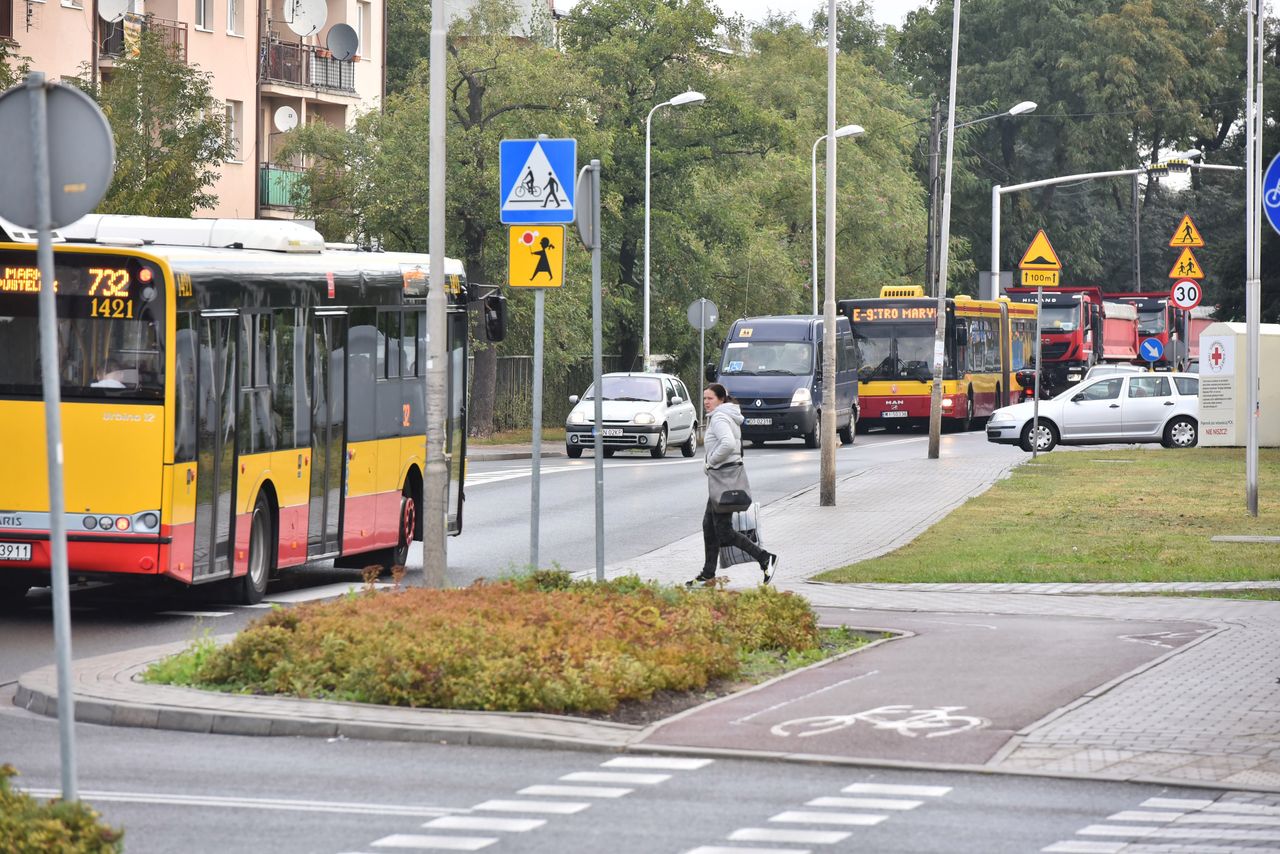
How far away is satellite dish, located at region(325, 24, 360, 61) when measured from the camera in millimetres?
56562

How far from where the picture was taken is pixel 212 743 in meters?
10.7

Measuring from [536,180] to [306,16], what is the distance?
40589mm

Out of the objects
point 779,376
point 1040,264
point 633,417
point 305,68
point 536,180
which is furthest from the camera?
point 305,68

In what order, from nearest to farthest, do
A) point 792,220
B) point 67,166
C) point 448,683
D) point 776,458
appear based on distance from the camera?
1. point 67,166
2. point 448,683
3. point 776,458
4. point 792,220

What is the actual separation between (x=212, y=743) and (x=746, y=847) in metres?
3.49

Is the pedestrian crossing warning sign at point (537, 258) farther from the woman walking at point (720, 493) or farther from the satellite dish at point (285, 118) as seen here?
the satellite dish at point (285, 118)

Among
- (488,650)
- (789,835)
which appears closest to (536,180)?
(488,650)

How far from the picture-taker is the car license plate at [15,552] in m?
15.8

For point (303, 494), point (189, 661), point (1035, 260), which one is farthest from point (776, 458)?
point (189, 661)

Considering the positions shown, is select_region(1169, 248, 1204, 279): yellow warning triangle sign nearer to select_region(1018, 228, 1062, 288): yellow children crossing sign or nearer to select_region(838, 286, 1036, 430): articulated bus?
select_region(838, 286, 1036, 430): articulated bus

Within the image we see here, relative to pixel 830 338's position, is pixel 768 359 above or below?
below

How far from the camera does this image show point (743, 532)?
61.0 ft

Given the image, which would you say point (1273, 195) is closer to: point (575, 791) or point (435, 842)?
point (575, 791)

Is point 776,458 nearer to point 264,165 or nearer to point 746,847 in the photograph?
point 264,165
